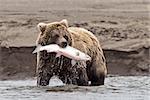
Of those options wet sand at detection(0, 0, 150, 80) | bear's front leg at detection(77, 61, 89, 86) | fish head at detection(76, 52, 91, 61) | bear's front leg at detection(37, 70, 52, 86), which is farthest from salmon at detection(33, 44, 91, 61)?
wet sand at detection(0, 0, 150, 80)

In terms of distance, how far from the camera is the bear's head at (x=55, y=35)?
12445 millimetres

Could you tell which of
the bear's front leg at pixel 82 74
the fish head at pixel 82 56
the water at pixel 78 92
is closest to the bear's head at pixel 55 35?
the fish head at pixel 82 56

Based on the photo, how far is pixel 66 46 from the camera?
12438 mm

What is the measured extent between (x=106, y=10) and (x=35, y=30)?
6.62 ft

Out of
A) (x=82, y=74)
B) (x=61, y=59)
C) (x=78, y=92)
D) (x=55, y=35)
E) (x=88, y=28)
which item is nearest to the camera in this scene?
(x=78, y=92)

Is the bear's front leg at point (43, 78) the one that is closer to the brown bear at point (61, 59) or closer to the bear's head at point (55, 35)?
the brown bear at point (61, 59)

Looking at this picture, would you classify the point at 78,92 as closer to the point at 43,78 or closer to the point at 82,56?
the point at 82,56

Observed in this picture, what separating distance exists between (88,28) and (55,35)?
5.33m

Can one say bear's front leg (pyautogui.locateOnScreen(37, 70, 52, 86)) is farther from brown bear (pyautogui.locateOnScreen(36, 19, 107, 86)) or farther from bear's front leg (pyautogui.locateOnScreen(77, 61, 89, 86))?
bear's front leg (pyautogui.locateOnScreen(77, 61, 89, 86))

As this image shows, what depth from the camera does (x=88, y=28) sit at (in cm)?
1778

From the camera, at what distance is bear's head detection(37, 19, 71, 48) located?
12445 mm

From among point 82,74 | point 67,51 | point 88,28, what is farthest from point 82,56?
point 88,28

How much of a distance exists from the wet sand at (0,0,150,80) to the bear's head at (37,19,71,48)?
3.67 metres

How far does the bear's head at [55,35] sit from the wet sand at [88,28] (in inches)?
144
